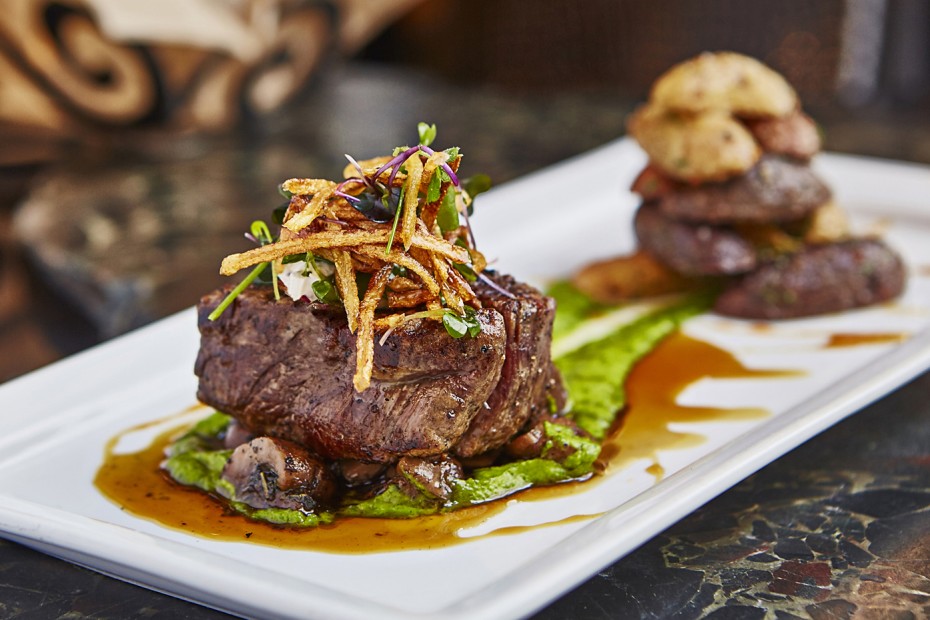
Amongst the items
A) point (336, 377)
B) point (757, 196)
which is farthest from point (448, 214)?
point (757, 196)

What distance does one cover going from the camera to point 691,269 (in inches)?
205

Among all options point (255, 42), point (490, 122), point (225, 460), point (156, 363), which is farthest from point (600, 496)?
point (490, 122)

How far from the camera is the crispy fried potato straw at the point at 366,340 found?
3238 millimetres

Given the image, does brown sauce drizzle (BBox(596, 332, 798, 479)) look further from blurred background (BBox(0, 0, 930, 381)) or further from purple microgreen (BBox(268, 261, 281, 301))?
blurred background (BBox(0, 0, 930, 381))

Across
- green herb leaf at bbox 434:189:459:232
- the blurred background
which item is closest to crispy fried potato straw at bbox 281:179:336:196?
green herb leaf at bbox 434:189:459:232

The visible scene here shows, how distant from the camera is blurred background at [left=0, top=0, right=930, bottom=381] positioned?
6.22 m

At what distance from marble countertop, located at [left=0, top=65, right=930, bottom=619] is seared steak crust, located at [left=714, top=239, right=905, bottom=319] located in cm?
89

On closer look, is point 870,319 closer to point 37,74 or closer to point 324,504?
point 324,504

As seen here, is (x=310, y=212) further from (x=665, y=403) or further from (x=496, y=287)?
(x=665, y=403)

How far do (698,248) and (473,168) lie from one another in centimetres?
283

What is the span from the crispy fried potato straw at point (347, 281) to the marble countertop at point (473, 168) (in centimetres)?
93

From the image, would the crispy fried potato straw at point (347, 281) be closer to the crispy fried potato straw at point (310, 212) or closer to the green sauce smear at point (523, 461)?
the crispy fried potato straw at point (310, 212)

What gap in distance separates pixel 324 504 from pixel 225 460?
1.34ft

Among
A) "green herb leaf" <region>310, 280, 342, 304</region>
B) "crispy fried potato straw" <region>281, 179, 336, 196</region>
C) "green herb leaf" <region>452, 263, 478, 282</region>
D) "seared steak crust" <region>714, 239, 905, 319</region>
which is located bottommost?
"seared steak crust" <region>714, 239, 905, 319</region>
